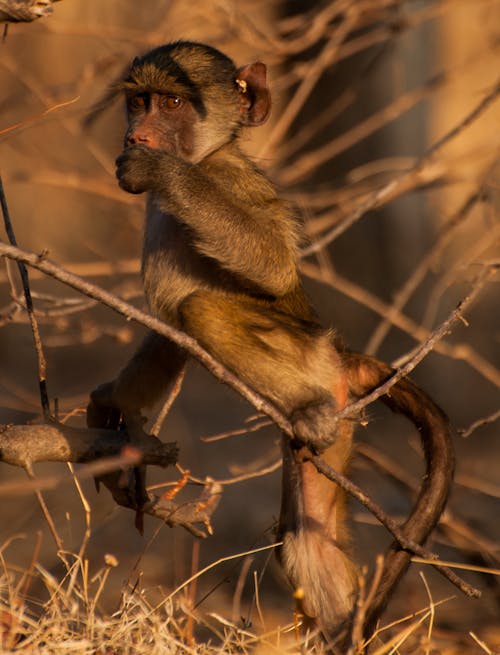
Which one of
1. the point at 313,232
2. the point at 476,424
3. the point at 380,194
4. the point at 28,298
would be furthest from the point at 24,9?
the point at 313,232

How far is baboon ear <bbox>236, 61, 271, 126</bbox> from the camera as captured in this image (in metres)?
3.74

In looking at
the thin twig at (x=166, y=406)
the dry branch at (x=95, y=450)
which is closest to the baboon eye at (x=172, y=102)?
the thin twig at (x=166, y=406)

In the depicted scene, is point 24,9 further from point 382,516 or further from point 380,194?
point 380,194

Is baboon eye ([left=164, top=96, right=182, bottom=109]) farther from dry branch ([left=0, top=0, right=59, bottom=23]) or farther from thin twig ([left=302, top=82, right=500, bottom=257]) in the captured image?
dry branch ([left=0, top=0, right=59, bottom=23])

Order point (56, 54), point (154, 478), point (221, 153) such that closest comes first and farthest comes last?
point (221, 153), point (154, 478), point (56, 54)

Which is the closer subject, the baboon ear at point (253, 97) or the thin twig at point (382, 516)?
the thin twig at point (382, 516)

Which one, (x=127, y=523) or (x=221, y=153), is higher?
(x=221, y=153)

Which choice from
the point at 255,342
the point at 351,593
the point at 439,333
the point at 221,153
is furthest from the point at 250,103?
the point at 351,593

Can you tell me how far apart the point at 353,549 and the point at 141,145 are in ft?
4.78

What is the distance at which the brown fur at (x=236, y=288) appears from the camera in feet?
10.3

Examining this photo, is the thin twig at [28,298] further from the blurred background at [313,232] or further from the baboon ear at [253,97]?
the baboon ear at [253,97]

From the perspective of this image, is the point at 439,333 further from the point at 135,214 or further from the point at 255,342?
the point at 135,214

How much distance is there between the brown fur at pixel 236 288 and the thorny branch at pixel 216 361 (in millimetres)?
255

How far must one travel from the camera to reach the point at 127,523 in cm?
712
